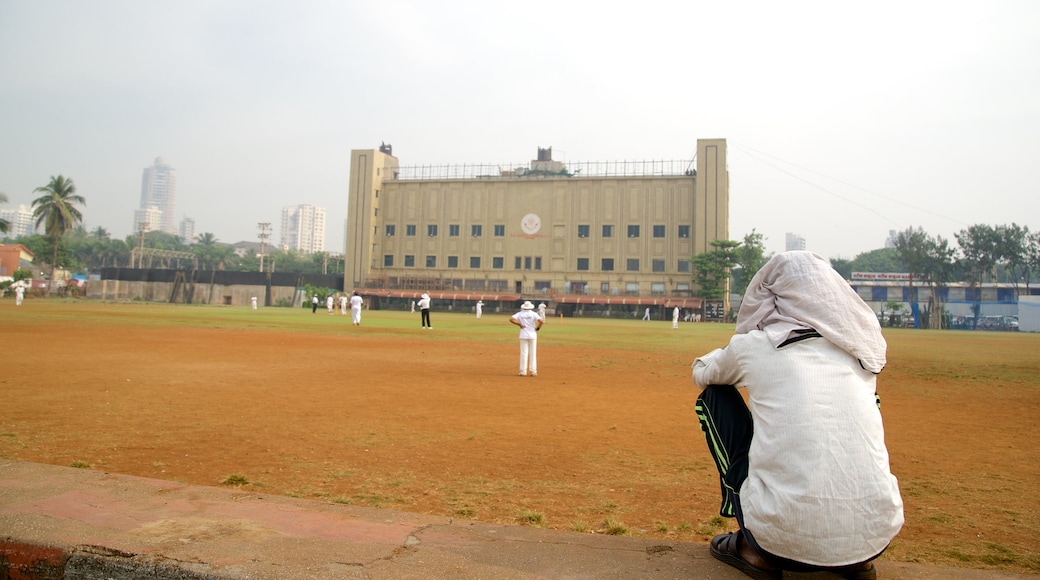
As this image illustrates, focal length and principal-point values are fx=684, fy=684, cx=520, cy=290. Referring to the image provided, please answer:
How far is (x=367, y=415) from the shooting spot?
8.48m

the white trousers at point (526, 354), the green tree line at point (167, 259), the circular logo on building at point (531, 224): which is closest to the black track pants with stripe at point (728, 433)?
the white trousers at point (526, 354)

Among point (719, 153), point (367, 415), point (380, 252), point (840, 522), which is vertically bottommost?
point (367, 415)

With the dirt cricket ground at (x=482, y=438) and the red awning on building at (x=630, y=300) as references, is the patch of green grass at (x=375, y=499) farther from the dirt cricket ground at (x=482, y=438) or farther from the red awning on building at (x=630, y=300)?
the red awning on building at (x=630, y=300)

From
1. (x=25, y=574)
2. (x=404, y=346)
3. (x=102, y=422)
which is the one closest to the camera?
(x=25, y=574)

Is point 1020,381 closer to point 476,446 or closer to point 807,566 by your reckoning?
point 476,446

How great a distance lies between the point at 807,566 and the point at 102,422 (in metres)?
7.26

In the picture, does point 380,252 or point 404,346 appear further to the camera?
point 380,252

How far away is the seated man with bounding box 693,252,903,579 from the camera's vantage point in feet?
8.83

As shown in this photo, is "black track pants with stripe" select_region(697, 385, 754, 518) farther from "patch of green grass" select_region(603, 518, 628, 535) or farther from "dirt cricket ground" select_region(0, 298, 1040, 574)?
"dirt cricket ground" select_region(0, 298, 1040, 574)

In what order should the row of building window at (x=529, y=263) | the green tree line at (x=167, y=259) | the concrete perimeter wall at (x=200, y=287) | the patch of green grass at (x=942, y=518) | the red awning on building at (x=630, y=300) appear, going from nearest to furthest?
the patch of green grass at (x=942, y=518) → the red awning on building at (x=630, y=300) → the row of building window at (x=529, y=263) → the concrete perimeter wall at (x=200, y=287) → the green tree line at (x=167, y=259)

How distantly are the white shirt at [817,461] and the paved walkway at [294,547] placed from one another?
25 cm

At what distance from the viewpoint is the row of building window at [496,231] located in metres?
75.9

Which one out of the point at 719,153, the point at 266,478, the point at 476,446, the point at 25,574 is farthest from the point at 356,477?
the point at 719,153

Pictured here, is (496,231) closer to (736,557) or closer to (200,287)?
(200,287)
